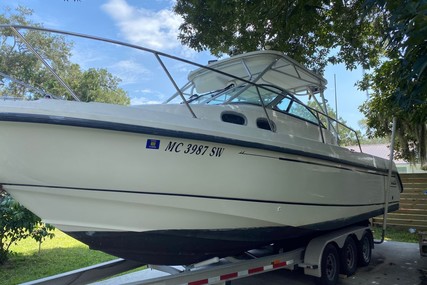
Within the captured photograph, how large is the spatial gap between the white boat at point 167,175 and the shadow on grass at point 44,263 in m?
3.18

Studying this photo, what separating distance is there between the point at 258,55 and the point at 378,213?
367 cm

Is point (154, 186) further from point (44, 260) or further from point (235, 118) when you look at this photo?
point (44, 260)

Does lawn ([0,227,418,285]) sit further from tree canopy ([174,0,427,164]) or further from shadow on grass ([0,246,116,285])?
tree canopy ([174,0,427,164])

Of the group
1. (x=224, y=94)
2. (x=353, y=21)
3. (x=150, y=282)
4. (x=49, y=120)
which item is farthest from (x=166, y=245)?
(x=353, y=21)

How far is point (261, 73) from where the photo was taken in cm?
435

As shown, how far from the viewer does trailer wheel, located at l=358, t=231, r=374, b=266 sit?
571cm

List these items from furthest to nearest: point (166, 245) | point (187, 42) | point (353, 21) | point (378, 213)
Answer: point (187, 42)
point (353, 21)
point (378, 213)
point (166, 245)

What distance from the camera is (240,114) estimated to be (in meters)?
3.88

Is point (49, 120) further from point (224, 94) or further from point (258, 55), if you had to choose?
point (258, 55)

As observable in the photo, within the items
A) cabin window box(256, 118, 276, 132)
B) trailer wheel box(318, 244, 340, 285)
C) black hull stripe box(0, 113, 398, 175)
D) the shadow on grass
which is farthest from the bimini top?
the shadow on grass

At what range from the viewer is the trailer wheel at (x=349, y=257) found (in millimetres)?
5105

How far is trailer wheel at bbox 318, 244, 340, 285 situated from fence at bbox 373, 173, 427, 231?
20.0ft

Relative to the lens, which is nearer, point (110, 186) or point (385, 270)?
point (110, 186)

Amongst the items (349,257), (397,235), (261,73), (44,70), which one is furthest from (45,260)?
(44,70)
